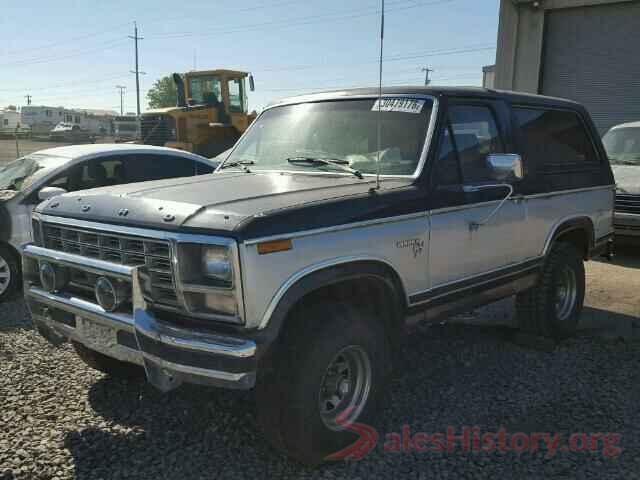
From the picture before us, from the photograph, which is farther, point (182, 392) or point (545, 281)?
point (545, 281)

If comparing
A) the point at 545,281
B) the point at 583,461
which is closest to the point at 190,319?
the point at 583,461

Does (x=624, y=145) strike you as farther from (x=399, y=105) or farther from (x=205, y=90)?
(x=205, y=90)

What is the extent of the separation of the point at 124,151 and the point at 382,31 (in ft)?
14.3

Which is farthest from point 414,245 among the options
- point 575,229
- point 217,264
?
point 575,229

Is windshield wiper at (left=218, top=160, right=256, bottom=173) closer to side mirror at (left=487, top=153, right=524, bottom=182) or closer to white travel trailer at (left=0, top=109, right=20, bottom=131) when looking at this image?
side mirror at (left=487, top=153, right=524, bottom=182)

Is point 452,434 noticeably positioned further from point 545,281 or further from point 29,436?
point 29,436

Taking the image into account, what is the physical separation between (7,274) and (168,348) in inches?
168

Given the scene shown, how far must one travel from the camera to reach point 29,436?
3.34 meters

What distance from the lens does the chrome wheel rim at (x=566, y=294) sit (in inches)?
198

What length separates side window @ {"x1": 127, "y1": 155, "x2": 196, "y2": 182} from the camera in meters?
6.72

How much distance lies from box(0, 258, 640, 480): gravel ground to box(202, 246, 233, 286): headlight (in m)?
1.07

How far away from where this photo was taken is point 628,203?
26.2 ft

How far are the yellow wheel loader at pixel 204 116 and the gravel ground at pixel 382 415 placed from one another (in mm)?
10569

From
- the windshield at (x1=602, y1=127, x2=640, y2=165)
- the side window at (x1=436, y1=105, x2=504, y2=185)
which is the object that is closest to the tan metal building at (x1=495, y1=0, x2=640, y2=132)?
the windshield at (x1=602, y1=127, x2=640, y2=165)
